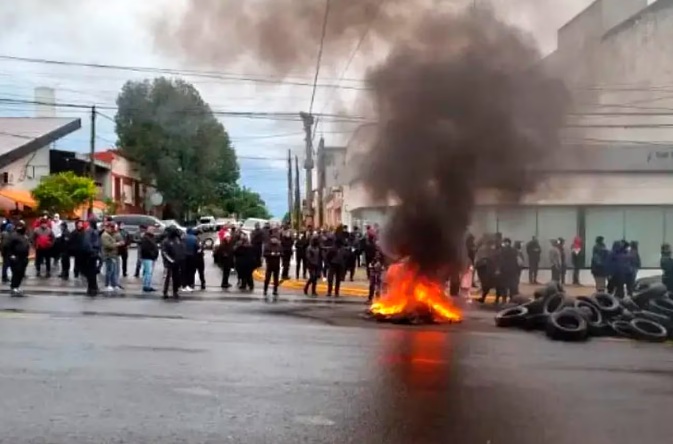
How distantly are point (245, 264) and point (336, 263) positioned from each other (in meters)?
2.56

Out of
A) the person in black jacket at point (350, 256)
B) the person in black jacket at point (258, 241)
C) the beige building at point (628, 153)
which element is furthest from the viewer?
the beige building at point (628, 153)

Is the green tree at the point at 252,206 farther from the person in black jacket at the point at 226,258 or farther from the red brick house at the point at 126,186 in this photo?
the person in black jacket at the point at 226,258

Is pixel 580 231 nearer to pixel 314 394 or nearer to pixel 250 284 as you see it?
pixel 250 284

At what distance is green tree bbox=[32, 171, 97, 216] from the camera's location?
37594 millimetres

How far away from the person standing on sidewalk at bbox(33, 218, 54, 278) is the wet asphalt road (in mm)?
8881

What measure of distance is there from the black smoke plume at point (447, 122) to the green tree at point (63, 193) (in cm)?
2540

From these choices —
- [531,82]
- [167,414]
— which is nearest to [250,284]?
[531,82]

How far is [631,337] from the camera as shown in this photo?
46.2 feet

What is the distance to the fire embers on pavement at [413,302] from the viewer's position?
48.3 feet

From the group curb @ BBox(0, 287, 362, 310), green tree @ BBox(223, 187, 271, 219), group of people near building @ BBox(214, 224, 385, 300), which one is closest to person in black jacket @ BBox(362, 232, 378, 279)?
group of people near building @ BBox(214, 224, 385, 300)

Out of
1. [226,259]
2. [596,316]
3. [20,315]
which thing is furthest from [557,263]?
[20,315]

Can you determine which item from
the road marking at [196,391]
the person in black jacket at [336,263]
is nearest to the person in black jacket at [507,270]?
the person in black jacket at [336,263]

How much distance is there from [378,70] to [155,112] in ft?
45.3

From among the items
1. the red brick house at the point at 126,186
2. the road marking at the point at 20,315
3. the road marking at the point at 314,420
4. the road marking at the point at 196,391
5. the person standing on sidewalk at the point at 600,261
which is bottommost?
the road marking at the point at 314,420
